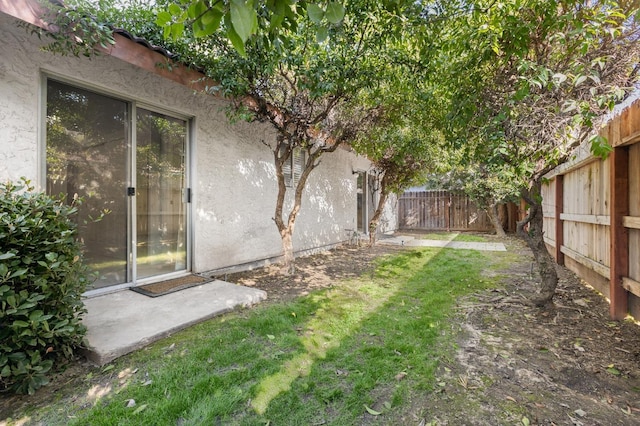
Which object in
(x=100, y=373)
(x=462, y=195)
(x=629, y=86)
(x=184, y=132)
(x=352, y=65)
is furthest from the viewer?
(x=462, y=195)

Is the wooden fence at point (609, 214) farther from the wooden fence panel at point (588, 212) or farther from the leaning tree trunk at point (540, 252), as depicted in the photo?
the leaning tree trunk at point (540, 252)

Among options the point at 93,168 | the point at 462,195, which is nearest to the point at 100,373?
the point at 93,168

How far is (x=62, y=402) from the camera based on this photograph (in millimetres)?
1929

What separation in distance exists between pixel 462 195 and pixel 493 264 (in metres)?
6.88

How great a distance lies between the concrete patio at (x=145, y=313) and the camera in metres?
2.48

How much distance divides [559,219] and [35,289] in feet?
22.7

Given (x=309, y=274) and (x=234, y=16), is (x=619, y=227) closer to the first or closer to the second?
(x=234, y=16)

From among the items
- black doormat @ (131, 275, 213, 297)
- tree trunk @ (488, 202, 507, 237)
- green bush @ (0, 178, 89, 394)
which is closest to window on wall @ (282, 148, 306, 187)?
black doormat @ (131, 275, 213, 297)

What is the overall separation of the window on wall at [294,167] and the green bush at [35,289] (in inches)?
178

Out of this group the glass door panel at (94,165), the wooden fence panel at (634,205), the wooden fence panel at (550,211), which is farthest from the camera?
the wooden fence panel at (550,211)

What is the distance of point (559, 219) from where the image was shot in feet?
17.5

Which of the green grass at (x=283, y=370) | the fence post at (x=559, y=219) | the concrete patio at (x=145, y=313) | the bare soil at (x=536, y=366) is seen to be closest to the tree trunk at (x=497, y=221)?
the fence post at (x=559, y=219)

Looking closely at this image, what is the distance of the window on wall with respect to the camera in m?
6.58

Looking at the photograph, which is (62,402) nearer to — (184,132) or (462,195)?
(184,132)
